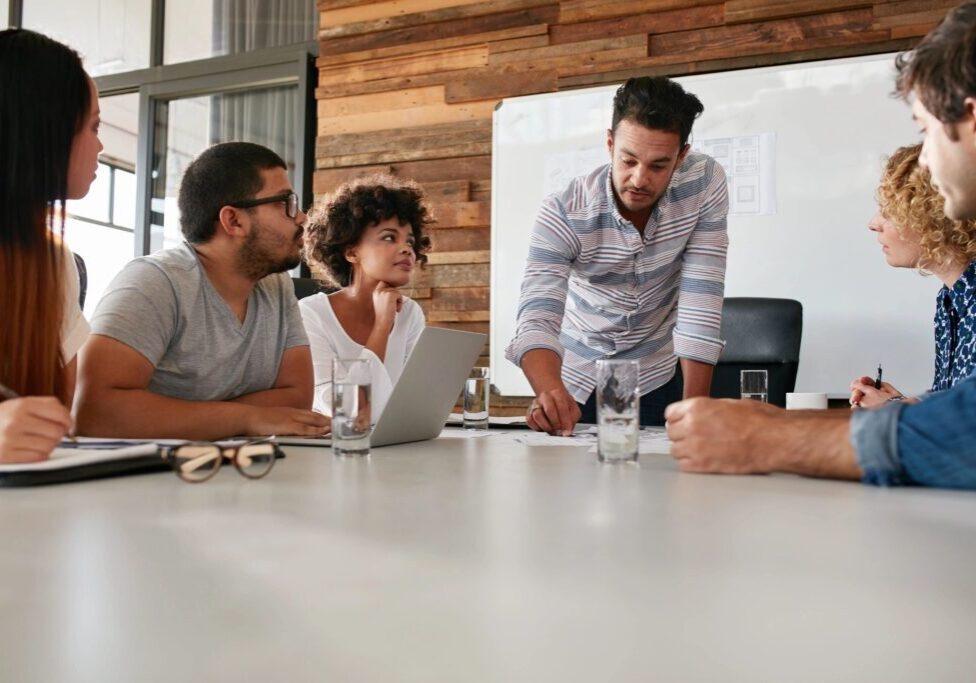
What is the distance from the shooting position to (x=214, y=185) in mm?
1688

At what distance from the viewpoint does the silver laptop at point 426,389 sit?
1142 mm

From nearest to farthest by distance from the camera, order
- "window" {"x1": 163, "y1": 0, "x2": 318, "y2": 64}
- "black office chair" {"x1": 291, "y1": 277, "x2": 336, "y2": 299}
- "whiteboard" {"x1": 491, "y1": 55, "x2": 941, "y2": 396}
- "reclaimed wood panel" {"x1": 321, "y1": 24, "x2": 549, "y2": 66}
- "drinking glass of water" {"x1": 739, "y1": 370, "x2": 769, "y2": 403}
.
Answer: "drinking glass of water" {"x1": 739, "y1": 370, "x2": 769, "y2": 403} → "black office chair" {"x1": 291, "y1": 277, "x2": 336, "y2": 299} → "whiteboard" {"x1": 491, "y1": 55, "x2": 941, "y2": 396} → "reclaimed wood panel" {"x1": 321, "y1": 24, "x2": 549, "y2": 66} → "window" {"x1": 163, "y1": 0, "x2": 318, "y2": 64}

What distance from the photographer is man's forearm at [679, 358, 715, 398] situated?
6.09 ft

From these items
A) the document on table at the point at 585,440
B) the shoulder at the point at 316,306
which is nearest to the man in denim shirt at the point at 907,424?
the document on table at the point at 585,440

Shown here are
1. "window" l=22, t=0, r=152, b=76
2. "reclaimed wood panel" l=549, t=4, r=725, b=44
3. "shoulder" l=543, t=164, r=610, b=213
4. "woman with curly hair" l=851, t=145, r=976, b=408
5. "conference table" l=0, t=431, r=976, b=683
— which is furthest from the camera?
"window" l=22, t=0, r=152, b=76

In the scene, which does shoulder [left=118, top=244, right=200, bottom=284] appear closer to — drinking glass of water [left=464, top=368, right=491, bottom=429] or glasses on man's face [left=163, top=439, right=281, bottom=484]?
drinking glass of water [left=464, top=368, right=491, bottom=429]

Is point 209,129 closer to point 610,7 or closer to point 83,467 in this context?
point 610,7

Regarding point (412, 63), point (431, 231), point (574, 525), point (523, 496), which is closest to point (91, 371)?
point (523, 496)

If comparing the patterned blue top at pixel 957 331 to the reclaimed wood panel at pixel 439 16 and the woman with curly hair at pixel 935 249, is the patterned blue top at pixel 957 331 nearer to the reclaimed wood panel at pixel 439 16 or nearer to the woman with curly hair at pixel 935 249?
the woman with curly hair at pixel 935 249

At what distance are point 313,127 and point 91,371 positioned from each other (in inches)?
120

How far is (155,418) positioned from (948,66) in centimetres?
124

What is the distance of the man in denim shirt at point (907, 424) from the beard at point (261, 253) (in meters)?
1.03

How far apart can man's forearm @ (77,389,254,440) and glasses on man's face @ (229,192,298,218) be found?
21.7 inches

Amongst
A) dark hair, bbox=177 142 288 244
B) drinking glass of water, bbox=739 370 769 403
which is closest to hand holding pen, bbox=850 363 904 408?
drinking glass of water, bbox=739 370 769 403
